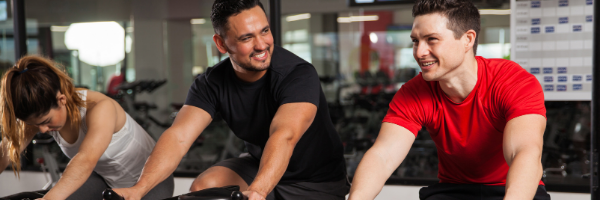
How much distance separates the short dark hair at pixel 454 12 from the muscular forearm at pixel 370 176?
1.45 feet

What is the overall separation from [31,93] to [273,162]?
892 mm

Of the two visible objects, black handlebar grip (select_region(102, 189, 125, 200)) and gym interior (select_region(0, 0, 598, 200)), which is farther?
gym interior (select_region(0, 0, 598, 200))

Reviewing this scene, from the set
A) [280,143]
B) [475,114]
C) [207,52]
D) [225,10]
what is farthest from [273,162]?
[207,52]

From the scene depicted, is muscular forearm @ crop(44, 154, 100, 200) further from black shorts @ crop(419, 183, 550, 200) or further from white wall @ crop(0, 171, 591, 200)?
white wall @ crop(0, 171, 591, 200)

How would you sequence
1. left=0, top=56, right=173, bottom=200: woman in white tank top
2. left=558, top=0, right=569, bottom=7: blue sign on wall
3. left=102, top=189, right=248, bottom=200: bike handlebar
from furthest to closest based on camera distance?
left=558, top=0, right=569, bottom=7: blue sign on wall
left=0, top=56, right=173, bottom=200: woman in white tank top
left=102, top=189, right=248, bottom=200: bike handlebar

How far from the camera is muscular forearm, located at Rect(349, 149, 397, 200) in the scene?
1364 millimetres

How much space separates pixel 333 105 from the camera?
5742 millimetres

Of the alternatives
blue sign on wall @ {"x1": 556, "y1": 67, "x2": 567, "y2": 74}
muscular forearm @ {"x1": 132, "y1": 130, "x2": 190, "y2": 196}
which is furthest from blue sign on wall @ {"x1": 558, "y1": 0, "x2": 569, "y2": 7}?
muscular forearm @ {"x1": 132, "y1": 130, "x2": 190, "y2": 196}

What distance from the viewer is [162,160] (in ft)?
5.17

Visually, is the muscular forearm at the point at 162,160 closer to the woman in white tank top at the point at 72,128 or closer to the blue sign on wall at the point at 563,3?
the woman in white tank top at the point at 72,128

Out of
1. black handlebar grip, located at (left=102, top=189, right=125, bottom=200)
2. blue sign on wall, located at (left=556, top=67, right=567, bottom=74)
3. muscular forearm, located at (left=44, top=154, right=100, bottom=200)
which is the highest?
blue sign on wall, located at (left=556, top=67, right=567, bottom=74)

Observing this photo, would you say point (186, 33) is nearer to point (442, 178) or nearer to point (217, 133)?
point (217, 133)

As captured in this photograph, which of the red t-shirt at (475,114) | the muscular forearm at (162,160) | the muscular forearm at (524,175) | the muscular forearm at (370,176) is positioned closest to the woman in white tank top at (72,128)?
the muscular forearm at (162,160)

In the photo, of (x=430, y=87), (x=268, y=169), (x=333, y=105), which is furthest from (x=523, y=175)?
(x=333, y=105)
